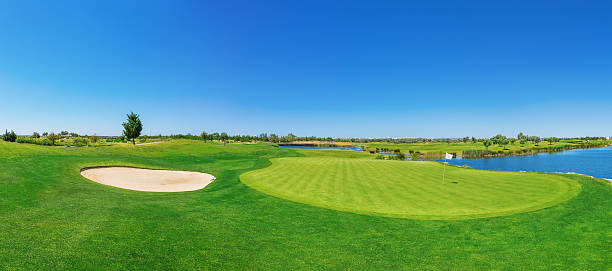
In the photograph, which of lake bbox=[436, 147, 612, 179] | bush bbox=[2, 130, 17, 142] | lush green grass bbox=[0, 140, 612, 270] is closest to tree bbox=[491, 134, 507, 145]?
lake bbox=[436, 147, 612, 179]

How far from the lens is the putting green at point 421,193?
12.5 meters

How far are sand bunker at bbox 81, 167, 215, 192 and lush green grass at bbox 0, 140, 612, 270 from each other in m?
5.41

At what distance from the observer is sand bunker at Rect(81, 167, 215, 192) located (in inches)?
709

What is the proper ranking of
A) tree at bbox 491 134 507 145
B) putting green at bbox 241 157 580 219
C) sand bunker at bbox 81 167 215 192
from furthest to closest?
tree at bbox 491 134 507 145 < sand bunker at bbox 81 167 215 192 < putting green at bbox 241 157 580 219

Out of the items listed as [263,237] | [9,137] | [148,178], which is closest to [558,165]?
[263,237]

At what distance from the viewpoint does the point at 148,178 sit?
69.4 ft

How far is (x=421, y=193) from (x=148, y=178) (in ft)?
77.5

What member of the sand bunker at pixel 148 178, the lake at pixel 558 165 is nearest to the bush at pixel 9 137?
the sand bunker at pixel 148 178

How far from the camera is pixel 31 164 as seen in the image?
17281 millimetres

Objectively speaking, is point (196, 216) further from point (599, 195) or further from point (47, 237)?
point (599, 195)

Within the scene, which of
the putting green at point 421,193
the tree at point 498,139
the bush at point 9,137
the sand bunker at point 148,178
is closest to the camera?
the putting green at point 421,193

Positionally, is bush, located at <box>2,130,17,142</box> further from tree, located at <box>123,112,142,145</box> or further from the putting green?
the putting green

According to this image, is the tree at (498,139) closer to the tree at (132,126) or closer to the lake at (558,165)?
the lake at (558,165)

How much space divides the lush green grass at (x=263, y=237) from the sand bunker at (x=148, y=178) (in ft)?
17.7
